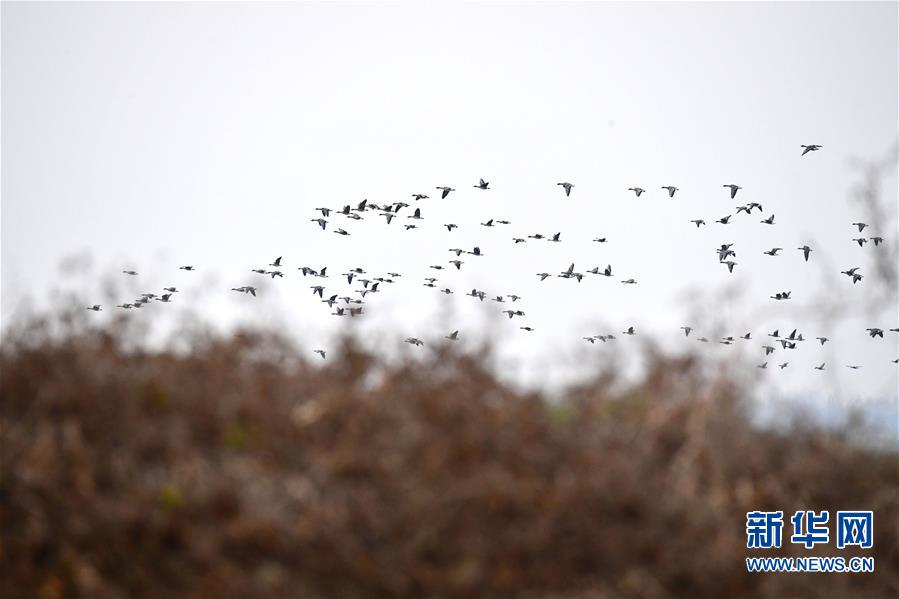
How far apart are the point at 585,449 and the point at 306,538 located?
239 centimetres

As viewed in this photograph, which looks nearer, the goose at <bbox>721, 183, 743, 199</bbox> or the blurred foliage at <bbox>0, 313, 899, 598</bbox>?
the blurred foliage at <bbox>0, 313, 899, 598</bbox>

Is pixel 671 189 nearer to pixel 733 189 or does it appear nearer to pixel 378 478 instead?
pixel 733 189

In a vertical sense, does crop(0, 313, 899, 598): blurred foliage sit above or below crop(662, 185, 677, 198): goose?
below

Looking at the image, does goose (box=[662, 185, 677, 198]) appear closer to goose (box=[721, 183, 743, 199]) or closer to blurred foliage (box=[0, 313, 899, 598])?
goose (box=[721, 183, 743, 199])

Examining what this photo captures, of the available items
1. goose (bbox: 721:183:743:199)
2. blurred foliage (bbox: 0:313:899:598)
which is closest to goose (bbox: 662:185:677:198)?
goose (bbox: 721:183:743:199)

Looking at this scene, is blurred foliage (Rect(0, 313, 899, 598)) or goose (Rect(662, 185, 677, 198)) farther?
goose (Rect(662, 185, 677, 198))

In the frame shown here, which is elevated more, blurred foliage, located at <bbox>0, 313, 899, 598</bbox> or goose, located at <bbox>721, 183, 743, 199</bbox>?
goose, located at <bbox>721, 183, 743, 199</bbox>

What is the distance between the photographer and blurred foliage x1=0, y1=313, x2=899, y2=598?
279 inches

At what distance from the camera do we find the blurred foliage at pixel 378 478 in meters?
7.09

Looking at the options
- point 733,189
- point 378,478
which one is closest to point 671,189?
point 733,189

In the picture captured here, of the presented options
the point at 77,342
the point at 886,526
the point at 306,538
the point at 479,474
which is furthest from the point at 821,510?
the point at 77,342

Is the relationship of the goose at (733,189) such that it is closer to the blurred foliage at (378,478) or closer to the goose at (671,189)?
the goose at (671,189)

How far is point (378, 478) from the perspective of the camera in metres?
7.67

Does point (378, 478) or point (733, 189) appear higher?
point (733, 189)
